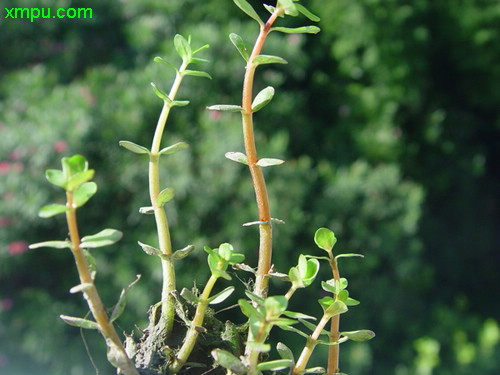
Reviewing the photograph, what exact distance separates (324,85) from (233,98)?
0.73 meters

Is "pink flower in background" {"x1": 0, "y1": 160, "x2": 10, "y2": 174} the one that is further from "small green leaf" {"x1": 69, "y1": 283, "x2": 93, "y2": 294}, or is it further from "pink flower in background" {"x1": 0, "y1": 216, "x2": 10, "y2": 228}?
"small green leaf" {"x1": 69, "y1": 283, "x2": 93, "y2": 294}

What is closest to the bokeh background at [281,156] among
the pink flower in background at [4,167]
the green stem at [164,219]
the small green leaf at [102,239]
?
the pink flower in background at [4,167]

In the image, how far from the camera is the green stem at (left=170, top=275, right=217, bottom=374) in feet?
1.33

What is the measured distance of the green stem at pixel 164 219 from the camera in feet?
1.37

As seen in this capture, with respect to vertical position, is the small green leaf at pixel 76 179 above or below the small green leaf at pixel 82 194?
above

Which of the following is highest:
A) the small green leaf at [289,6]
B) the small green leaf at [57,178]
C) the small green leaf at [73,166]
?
the small green leaf at [289,6]

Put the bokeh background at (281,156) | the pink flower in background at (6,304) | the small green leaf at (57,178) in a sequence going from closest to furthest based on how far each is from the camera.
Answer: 1. the small green leaf at (57,178)
2. the bokeh background at (281,156)
3. the pink flower in background at (6,304)

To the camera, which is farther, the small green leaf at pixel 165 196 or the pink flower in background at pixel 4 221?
the pink flower in background at pixel 4 221

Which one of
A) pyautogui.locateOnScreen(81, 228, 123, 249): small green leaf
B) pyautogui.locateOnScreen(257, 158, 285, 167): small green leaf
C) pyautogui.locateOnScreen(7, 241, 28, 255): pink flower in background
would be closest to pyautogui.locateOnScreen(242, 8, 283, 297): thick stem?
pyautogui.locateOnScreen(257, 158, 285, 167): small green leaf

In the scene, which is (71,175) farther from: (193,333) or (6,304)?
(6,304)

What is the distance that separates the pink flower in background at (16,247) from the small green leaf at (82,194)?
2.10m

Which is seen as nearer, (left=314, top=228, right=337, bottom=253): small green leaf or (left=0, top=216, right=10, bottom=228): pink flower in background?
(left=314, top=228, right=337, bottom=253): small green leaf

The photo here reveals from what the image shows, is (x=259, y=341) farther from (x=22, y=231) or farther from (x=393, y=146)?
(x=393, y=146)

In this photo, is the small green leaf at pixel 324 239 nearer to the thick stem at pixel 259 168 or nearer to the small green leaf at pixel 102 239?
the thick stem at pixel 259 168
